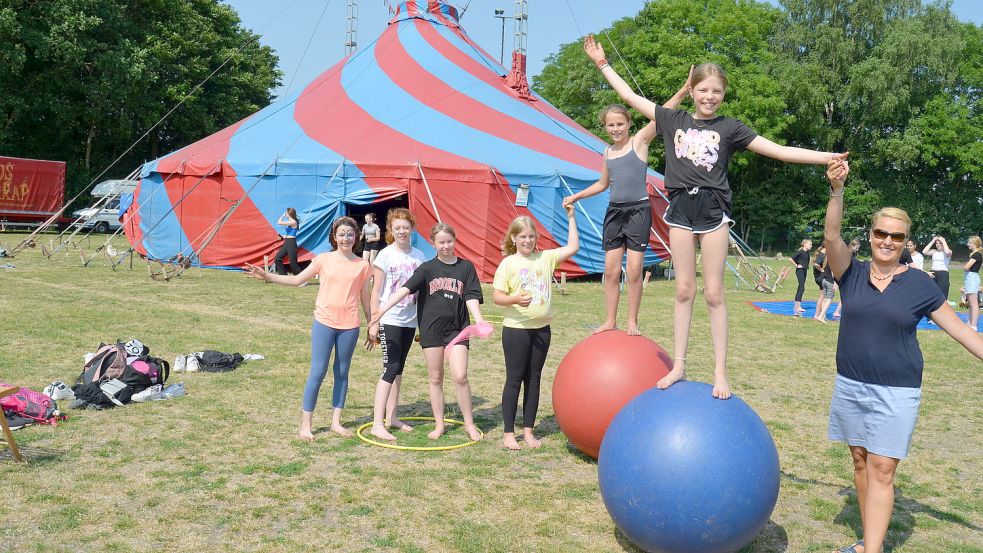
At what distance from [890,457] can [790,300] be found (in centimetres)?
1437

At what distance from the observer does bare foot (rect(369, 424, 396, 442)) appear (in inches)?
238

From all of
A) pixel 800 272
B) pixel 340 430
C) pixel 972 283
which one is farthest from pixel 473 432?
pixel 972 283

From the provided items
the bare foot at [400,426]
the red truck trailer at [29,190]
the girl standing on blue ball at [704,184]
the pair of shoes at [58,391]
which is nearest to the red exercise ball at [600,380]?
the girl standing on blue ball at [704,184]

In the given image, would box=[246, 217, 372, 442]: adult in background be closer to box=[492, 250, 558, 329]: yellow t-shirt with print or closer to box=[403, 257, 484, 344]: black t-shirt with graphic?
box=[403, 257, 484, 344]: black t-shirt with graphic

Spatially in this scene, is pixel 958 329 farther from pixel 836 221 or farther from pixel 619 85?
pixel 619 85

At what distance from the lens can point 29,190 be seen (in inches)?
1177

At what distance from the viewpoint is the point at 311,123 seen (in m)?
18.7

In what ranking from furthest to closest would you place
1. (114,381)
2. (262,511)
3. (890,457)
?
(114,381) < (262,511) < (890,457)

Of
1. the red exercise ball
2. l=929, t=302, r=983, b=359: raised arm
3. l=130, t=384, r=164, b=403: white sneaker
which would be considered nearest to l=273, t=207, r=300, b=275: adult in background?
l=130, t=384, r=164, b=403: white sneaker

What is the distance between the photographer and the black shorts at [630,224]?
20.2ft

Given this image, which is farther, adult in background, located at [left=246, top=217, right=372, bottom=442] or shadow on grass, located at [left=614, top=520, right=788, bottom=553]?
adult in background, located at [left=246, top=217, right=372, bottom=442]

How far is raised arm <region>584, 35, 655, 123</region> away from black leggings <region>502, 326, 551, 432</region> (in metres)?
1.80

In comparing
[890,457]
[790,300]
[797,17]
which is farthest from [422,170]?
[797,17]

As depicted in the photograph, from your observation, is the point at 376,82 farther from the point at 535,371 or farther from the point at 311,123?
the point at 535,371
